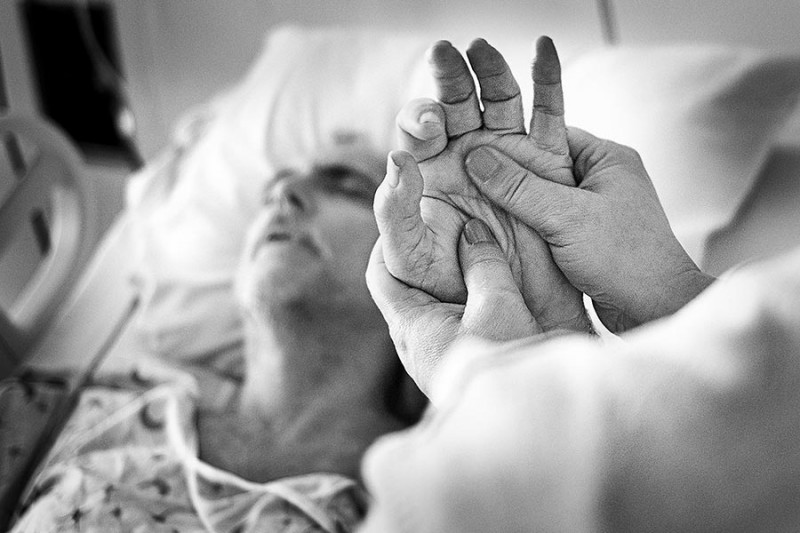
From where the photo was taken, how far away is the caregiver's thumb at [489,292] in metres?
0.53

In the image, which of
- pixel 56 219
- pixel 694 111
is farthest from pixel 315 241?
pixel 56 219

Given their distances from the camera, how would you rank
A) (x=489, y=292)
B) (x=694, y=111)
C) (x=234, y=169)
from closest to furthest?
1. (x=489, y=292)
2. (x=694, y=111)
3. (x=234, y=169)

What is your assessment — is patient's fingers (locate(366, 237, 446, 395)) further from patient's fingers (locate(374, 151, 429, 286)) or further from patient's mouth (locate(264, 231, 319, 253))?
patient's mouth (locate(264, 231, 319, 253))

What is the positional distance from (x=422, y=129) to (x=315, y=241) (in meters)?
0.57

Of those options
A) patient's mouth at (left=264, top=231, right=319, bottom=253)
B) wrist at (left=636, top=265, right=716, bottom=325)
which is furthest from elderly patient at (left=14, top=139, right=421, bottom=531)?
wrist at (left=636, top=265, right=716, bottom=325)

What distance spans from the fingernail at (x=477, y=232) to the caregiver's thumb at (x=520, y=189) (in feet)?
0.08

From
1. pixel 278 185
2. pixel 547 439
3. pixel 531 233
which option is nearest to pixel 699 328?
pixel 547 439

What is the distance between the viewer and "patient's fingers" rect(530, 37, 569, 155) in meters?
0.57

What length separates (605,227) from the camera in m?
0.58

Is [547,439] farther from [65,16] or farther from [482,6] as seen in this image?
[65,16]

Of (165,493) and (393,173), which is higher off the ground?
(393,173)

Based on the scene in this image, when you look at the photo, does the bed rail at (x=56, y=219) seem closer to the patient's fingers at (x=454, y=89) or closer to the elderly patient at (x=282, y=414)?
the elderly patient at (x=282, y=414)

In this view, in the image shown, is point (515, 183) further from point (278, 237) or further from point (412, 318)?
point (278, 237)

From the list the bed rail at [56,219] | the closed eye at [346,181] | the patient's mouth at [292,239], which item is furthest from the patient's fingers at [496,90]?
the bed rail at [56,219]
